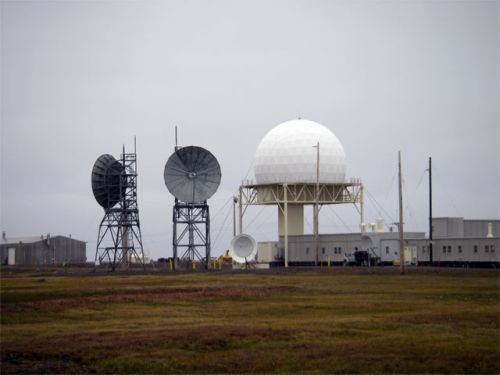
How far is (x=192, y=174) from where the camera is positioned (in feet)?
278

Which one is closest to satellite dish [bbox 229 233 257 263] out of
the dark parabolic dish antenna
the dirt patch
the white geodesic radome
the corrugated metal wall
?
the white geodesic radome

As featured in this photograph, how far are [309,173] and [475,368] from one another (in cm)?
6655

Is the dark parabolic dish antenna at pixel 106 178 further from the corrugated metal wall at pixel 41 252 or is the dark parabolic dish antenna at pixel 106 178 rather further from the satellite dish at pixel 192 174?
the corrugated metal wall at pixel 41 252

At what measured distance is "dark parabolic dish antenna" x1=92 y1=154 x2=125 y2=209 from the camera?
→ 86250 millimetres

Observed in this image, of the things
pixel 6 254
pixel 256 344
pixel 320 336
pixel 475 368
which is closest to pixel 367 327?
pixel 320 336

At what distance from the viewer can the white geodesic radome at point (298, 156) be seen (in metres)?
88.7

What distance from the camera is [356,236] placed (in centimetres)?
8556

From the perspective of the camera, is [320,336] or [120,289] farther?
[120,289]

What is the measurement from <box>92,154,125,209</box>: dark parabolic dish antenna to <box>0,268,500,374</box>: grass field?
40.4m

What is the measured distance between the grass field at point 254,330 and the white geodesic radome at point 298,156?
Answer: 4233 cm

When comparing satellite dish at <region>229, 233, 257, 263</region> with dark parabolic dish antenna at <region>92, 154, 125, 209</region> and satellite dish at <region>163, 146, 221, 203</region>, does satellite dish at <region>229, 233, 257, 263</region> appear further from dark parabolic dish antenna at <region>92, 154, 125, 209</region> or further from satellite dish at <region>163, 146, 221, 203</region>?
dark parabolic dish antenna at <region>92, 154, 125, 209</region>

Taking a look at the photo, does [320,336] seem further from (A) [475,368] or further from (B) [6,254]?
(B) [6,254]

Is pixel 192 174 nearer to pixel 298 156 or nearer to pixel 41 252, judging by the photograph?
pixel 298 156

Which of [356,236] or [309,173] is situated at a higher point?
[309,173]
